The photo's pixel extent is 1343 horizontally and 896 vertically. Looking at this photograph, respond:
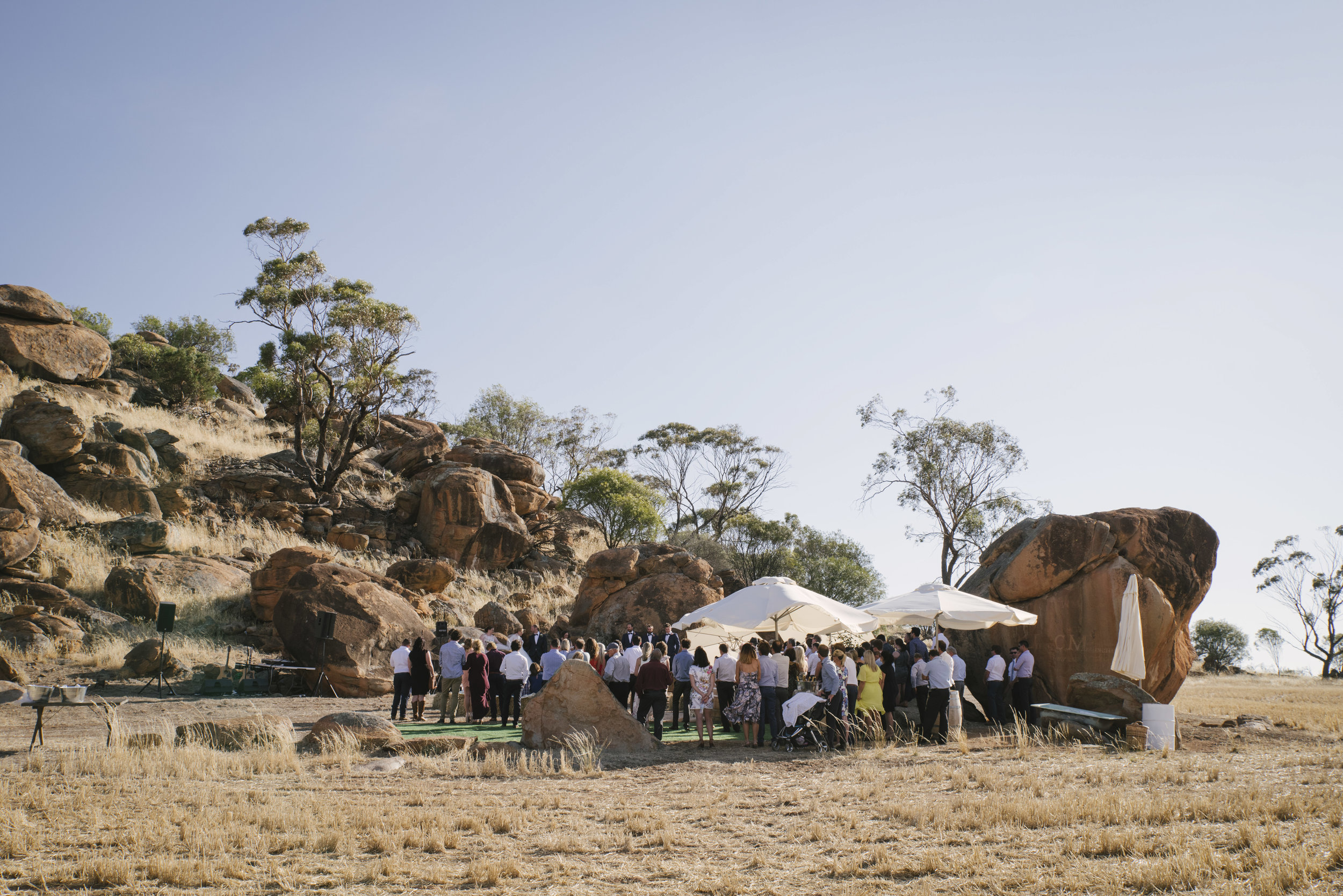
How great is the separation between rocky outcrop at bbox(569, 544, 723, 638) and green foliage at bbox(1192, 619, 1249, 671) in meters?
43.4

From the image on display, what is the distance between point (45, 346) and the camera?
31.5 m

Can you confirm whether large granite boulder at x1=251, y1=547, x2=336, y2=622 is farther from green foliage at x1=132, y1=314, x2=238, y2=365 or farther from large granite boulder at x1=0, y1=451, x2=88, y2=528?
green foliage at x1=132, y1=314, x2=238, y2=365

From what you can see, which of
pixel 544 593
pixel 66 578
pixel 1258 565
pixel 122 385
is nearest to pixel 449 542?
pixel 544 593

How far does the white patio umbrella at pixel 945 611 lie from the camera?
49.6ft

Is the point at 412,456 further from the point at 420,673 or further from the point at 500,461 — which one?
the point at 420,673

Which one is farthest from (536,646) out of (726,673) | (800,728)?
(800,728)

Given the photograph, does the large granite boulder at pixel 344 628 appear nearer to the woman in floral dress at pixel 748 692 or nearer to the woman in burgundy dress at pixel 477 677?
the woman in burgundy dress at pixel 477 677

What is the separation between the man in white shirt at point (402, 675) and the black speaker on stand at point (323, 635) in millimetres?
2989

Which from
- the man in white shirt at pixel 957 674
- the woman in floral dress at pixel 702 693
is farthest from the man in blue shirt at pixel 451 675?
the man in white shirt at pixel 957 674

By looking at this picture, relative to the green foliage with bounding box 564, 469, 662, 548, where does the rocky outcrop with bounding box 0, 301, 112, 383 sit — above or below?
above

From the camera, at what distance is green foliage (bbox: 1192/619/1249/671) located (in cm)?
5500

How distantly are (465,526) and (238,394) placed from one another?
1816cm

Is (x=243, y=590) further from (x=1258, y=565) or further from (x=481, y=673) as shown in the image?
(x=1258, y=565)

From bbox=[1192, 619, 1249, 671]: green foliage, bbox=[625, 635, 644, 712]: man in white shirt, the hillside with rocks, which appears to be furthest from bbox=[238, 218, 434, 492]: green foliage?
bbox=[1192, 619, 1249, 671]: green foliage
